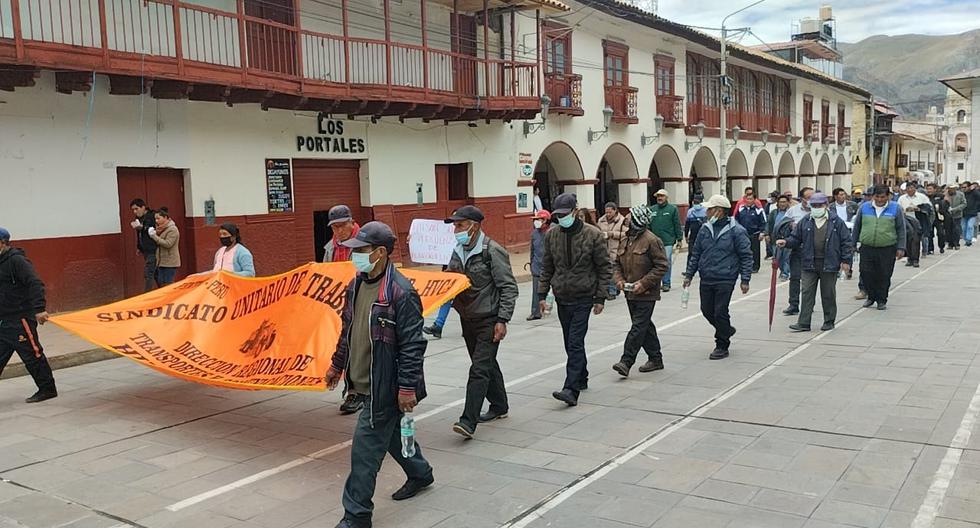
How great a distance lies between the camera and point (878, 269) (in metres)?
11.9

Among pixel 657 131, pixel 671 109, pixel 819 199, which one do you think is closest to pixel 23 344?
pixel 819 199

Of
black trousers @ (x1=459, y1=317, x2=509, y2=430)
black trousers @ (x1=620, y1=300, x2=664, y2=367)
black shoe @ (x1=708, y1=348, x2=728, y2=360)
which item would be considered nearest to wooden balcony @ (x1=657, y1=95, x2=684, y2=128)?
black shoe @ (x1=708, y1=348, x2=728, y2=360)

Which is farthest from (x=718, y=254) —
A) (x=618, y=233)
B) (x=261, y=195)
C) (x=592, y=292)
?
(x=261, y=195)

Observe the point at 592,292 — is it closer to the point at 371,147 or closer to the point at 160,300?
the point at 160,300

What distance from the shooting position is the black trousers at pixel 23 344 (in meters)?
7.62

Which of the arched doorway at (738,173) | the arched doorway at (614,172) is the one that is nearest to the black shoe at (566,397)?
the arched doorway at (614,172)

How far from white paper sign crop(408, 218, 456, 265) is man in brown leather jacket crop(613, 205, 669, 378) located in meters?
4.74

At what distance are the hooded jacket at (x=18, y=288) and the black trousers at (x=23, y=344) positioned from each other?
0.26 ft

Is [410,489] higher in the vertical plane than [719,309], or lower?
lower

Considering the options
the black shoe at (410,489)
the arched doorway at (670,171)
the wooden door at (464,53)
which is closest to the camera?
the black shoe at (410,489)

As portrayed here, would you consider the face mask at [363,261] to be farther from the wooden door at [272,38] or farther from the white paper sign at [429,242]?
the wooden door at [272,38]

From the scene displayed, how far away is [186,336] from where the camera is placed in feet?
25.3

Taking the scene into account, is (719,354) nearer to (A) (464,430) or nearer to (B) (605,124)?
(A) (464,430)

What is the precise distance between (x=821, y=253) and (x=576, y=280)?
15.8 feet
